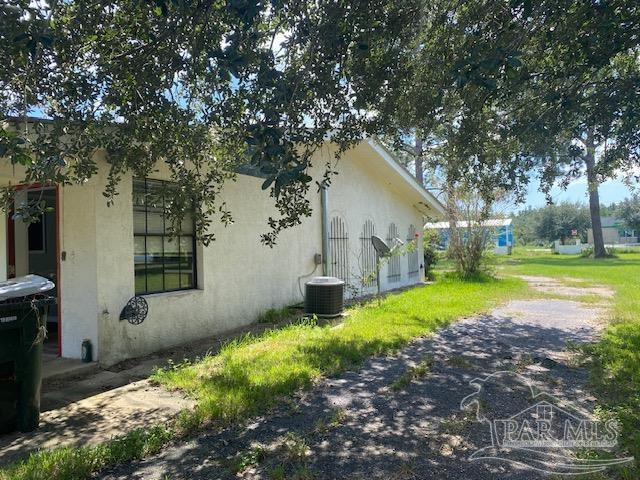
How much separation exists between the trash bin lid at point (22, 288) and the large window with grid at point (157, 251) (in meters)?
2.39

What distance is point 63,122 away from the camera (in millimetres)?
4156

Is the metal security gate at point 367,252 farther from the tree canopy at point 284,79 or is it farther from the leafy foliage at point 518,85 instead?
the tree canopy at point 284,79

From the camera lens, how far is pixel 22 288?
412cm

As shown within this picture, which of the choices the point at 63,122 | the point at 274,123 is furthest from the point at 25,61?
the point at 274,123

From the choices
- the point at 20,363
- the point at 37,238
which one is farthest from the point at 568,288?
the point at 20,363

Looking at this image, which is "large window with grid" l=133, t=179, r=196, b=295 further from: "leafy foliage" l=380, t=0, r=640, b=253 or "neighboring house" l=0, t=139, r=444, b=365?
"leafy foliage" l=380, t=0, r=640, b=253

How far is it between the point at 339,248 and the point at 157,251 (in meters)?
5.97

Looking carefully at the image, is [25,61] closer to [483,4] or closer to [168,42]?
[168,42]

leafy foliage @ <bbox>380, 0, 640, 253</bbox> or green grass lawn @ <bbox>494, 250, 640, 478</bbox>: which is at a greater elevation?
leafy foliage @ <bbox>380, 0, 640, 253</bbox>

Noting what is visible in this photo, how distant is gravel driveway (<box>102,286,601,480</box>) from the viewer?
335 cm

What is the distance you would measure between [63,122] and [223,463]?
328 centimetres

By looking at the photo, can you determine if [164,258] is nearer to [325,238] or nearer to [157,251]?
[157,251]

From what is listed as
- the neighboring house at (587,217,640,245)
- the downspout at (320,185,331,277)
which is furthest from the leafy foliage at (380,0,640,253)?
the neighboring house at (587,217,640,245)

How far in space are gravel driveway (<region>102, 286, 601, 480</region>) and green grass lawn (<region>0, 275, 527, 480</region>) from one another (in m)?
0.20
